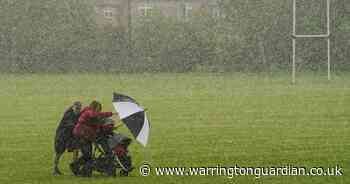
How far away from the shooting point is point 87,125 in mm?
12891

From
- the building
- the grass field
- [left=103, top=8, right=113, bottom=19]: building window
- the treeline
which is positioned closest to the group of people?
the grass field

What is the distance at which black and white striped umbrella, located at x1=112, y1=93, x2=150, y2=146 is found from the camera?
1293cm

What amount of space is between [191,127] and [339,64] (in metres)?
24.4

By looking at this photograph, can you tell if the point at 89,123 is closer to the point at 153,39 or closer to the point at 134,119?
the point at 134,119

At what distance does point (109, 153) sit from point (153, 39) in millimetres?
36217

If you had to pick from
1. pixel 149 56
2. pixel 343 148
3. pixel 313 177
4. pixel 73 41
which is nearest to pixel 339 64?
pixel 149 56

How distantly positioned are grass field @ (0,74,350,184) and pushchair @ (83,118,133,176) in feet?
0.51

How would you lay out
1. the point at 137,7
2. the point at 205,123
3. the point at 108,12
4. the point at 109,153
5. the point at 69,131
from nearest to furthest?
the point at 109,153 < the point at 69,131 < the point at 205,123 < the point at 137,7 < the point at 108,12

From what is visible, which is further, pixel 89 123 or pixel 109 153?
pixel 109 153

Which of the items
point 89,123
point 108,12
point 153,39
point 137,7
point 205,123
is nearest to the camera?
point 89,123

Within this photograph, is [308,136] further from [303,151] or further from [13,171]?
[13,171]

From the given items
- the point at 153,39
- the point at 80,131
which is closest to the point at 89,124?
the point at 80,131

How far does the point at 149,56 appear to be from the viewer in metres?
48.2

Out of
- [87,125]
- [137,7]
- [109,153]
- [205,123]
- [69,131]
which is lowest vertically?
[205,123]
